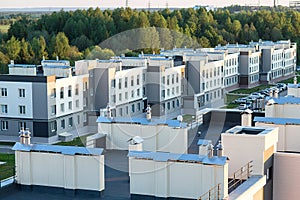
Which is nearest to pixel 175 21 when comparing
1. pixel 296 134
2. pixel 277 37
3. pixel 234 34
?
pixel 234 34

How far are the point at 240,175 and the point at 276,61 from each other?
4319 cm

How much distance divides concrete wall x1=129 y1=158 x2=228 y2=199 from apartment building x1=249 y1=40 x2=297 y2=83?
4211cm

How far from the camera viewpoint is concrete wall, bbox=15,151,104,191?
27.3 ft

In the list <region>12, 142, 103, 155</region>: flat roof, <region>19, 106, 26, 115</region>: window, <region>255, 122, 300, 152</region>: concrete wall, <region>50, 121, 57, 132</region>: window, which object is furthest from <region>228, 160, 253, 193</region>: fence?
<region>19, 106, 26, 115</region>: window

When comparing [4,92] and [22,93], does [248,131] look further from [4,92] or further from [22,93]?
[4,92]

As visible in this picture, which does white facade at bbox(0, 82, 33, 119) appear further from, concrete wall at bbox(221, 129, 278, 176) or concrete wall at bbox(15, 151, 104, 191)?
concrete wall at bbox(221, 129, 278, 176)

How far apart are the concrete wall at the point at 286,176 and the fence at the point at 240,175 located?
66 cm

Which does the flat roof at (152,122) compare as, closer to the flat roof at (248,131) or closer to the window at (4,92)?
the flat roof at (248,131)

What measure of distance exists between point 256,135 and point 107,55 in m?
33.5

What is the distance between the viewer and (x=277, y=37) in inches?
2576

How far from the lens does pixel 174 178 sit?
319 inches

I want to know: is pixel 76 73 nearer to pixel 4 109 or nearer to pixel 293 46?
pixel 4 109

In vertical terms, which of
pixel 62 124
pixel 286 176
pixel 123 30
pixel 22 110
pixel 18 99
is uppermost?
pixel 123 30

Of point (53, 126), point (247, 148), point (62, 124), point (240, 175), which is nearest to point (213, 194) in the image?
point (240, 175)
